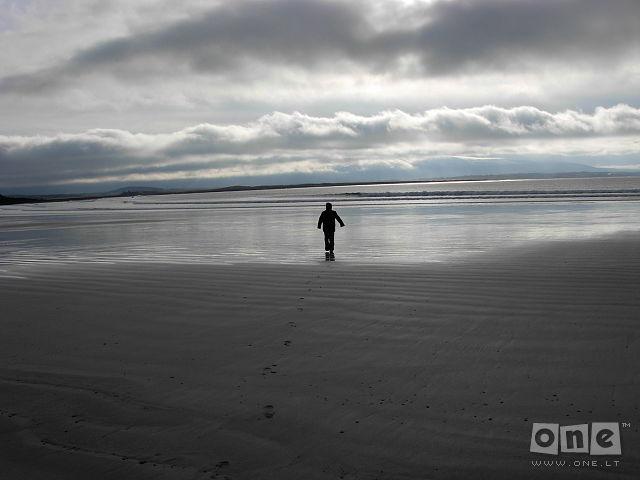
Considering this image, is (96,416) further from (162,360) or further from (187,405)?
(162,360)

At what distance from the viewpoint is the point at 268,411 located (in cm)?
516

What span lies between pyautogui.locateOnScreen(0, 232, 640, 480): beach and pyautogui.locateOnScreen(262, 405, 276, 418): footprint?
2 cm

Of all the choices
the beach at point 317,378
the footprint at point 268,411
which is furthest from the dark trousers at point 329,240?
the footprint at point 268,411

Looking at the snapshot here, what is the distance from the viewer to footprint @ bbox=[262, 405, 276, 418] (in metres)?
5.07

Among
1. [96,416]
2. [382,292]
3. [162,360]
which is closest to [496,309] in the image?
[382,292]

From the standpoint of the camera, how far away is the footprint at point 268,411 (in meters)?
5.07

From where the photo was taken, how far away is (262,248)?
61.4 feet
